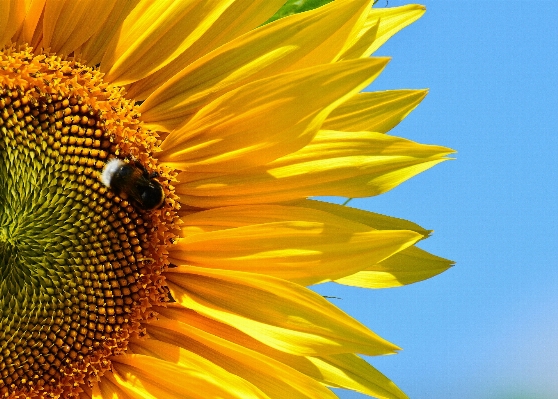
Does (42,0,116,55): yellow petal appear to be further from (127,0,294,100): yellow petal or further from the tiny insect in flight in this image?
the tiny insect in flight

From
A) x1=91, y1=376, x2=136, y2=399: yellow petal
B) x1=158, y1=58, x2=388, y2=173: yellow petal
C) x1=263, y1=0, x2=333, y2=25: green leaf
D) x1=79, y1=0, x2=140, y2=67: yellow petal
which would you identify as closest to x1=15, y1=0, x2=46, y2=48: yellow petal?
x1=79, y1=0, x2=140, y2=67: yellow petal

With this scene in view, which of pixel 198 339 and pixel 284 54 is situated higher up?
pixel 284 54

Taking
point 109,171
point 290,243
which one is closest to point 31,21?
point 109,171

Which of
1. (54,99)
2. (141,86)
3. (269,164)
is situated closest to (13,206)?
(54,99)

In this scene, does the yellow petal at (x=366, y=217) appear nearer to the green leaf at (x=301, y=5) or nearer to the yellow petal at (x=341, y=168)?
the yellow petal at (x=341, y=168)

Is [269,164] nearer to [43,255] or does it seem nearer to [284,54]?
[284,54]
